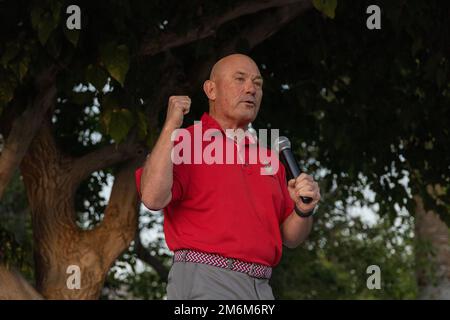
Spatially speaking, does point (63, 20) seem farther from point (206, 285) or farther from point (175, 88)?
point (206, 285)

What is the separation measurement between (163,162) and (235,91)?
22.6 inches

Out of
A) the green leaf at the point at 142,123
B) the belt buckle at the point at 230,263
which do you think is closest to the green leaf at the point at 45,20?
the green leaf at the point at 142,123

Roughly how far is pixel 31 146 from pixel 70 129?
A: 6.35ft

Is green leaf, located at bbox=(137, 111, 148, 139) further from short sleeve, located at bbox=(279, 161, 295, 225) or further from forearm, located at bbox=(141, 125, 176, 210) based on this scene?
forearm, located at bbox=(141, 125, 176, 210)

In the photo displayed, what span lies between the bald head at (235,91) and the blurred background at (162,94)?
2.01m

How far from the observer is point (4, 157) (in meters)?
8.41

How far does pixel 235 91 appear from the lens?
13.4ft

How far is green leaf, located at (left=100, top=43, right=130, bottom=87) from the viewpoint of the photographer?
21.5ft

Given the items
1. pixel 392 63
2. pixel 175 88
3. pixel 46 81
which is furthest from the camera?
pixel 392 63

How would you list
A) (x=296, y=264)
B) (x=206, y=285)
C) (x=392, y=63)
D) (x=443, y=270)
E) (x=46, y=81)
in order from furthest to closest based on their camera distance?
(x=443, y=270) < (x=296, y=264) < (x=392, y=63) < (x=46, y=81) < (x=206, y=285)

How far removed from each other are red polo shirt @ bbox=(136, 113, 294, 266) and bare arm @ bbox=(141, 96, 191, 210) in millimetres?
118

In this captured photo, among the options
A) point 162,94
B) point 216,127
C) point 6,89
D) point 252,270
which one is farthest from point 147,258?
point 252,270
